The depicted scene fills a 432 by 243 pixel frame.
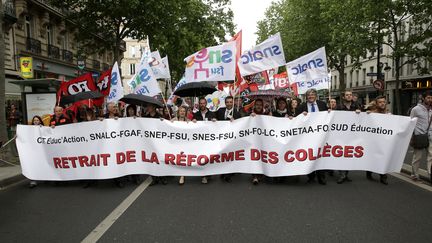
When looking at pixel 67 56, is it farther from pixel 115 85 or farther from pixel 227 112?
pixel 227 112

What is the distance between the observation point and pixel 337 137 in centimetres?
732

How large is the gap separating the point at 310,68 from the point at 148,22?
38.9 ft

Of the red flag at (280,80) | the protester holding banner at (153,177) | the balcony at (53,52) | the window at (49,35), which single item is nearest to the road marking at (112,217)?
the protester holding banner at (153,177)

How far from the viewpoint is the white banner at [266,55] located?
28.2 feet

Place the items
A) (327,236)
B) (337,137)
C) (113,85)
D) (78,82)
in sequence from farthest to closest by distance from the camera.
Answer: (113,85) → (78,82) → (337,137) → (327,236)

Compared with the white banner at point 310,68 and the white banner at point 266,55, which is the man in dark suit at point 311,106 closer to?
the white banner at point 266,55

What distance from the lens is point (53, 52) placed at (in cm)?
2825

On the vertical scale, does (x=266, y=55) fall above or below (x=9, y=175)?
above

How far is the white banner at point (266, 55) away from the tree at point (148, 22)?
1065 cm

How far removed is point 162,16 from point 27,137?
1288 cm

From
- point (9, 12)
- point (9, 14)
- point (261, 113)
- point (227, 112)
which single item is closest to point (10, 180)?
point (227, 112)

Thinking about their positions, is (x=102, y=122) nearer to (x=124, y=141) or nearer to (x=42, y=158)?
(x=124, y=141)

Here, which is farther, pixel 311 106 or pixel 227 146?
pixel 311 106

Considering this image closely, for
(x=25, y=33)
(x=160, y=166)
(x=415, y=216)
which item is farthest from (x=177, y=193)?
(x=25, y=33)
